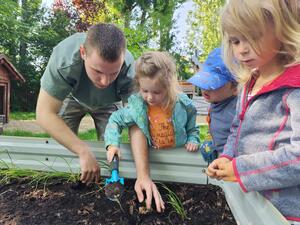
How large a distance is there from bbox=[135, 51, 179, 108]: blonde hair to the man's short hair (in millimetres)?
135

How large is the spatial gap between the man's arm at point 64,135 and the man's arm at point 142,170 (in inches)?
8.2

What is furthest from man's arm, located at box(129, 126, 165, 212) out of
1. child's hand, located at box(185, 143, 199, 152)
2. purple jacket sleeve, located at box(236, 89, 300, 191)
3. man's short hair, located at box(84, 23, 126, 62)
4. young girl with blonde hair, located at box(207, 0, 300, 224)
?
purple jacket sleeve, located at box(236, 89, 300, 191)

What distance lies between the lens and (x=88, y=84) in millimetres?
2438

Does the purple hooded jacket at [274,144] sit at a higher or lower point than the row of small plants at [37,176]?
higher

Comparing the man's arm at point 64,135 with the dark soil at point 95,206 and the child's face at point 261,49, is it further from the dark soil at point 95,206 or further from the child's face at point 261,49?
the child's face at point 261,49

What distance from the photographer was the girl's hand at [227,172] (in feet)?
3.91

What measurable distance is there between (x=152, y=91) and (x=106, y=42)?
343 millimetres

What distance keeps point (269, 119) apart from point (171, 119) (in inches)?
35.4

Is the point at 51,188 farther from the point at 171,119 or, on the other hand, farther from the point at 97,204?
the point at 171,119

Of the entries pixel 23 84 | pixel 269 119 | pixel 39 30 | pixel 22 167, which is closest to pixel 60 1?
pixel 39 30

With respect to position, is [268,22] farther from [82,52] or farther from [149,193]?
[82,52]

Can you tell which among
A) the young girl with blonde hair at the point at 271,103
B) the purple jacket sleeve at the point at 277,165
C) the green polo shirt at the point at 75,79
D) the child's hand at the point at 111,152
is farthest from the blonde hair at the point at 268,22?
the green polo shirt at the point at 75,79

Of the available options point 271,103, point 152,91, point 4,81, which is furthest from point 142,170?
point 4,81

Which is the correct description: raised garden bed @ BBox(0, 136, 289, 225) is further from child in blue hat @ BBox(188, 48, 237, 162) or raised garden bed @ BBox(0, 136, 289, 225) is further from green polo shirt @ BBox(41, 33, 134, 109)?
green polo shirt @ BBox(41, 33, 134, 109)
